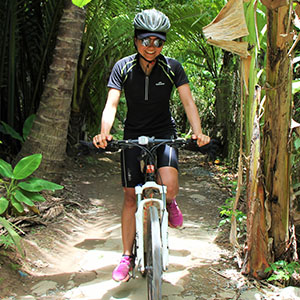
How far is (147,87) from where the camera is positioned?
3146mm

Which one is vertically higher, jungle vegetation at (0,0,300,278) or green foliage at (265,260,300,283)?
jungle vegetation at (0,0,300,278)

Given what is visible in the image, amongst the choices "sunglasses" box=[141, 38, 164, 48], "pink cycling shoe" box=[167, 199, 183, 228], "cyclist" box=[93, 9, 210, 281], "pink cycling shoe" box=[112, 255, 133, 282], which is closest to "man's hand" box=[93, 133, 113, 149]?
"cyclist" box=[93, 9, 210, 281]

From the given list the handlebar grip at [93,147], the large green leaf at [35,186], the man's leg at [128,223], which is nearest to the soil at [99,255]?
the man's leg at [128,223]

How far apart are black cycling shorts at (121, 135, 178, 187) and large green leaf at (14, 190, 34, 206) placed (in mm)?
1265

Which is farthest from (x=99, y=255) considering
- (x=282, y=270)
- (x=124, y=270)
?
(x=282, y=270)

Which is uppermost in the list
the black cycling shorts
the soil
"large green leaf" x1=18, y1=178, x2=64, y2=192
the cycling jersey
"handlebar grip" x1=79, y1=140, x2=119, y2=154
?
the cycling jersey

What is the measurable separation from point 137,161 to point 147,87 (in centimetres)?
60

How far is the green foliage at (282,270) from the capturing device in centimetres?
311

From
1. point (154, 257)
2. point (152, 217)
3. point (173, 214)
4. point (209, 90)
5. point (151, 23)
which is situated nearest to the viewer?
point (154, 257)

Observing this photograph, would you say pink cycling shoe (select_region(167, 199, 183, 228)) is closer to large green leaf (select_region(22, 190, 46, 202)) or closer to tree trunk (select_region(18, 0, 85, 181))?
large green leaf (select_region(22, 190, 46, 202))

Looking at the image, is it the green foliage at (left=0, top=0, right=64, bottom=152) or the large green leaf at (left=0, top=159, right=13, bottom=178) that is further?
the green foliage at (left=0, top=0, right=64, bottom=152)

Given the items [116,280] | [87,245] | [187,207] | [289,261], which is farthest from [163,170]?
[187,207]

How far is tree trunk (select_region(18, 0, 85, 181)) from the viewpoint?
15.6 feet

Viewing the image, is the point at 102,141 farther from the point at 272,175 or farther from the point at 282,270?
the point at 282,270
